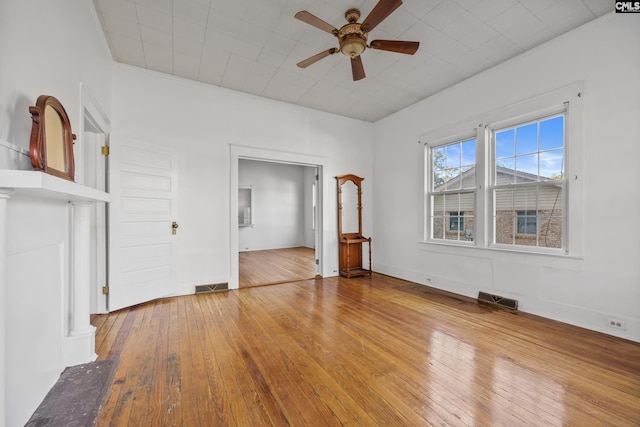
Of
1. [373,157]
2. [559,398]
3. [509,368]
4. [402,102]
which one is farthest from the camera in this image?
[373,157]

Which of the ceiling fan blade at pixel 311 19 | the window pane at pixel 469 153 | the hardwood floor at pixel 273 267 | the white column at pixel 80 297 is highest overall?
the ceiling fan blade at pixel 311 19

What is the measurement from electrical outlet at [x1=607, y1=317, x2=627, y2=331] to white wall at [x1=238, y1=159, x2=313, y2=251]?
7423mm

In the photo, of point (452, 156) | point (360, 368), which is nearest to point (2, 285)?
point (360, 368)

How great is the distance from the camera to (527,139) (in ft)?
10.9

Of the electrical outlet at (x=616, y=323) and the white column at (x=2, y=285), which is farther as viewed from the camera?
the electrical outlet at (x=616, y=323)

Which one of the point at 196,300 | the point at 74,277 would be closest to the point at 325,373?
the point at 74,277

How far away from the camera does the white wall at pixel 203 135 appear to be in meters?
3.57

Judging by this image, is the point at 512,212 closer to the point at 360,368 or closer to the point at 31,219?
the point at 360,368

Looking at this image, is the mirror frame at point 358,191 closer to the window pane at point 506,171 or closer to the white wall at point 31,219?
the window pane at point 506,171

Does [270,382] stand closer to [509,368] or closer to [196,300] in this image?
[509,368]

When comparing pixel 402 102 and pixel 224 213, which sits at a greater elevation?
pixel 402 102

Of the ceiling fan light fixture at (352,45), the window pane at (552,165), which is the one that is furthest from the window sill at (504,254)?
the ceiling fan light fixture at (352,45)

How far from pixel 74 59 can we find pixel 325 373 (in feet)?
10.1

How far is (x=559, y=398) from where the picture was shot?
1.72 meters
